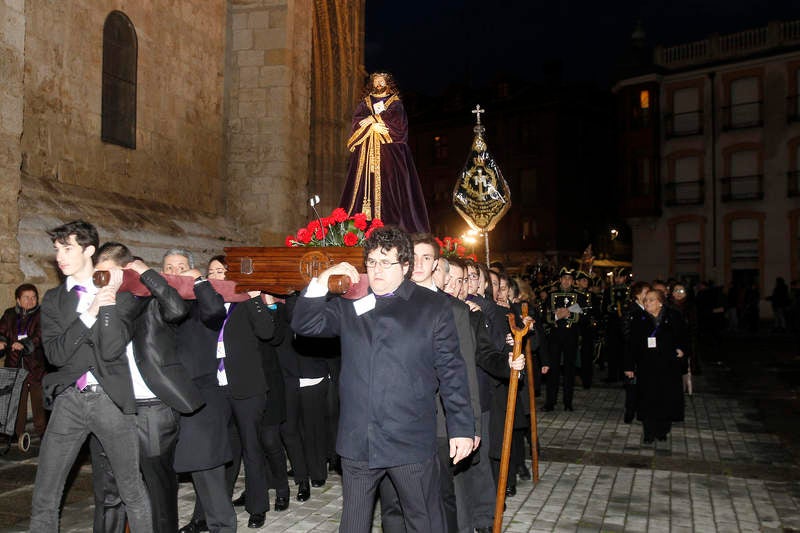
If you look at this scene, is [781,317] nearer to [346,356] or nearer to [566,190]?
[566,190]

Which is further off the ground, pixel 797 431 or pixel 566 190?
pixel 566 190

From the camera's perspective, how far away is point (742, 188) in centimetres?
3800

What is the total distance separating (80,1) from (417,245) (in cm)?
910

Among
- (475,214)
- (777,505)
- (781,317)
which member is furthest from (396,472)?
(781,317)

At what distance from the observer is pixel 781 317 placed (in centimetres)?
2856

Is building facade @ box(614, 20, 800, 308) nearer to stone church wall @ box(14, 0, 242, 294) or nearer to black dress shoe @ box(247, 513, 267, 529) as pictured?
stone church wall @ box(14, 0, 242, 294)

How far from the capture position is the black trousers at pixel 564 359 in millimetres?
11172

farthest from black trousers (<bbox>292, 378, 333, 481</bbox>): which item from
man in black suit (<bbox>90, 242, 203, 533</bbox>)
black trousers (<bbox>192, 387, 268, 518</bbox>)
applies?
man in black suit (<bbox>90, 242, 203, 533</bbox>)

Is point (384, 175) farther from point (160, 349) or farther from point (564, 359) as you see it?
point (564, 359)

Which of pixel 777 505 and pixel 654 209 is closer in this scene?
pixel 777 505

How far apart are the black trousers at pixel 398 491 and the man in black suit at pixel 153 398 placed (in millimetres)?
1183

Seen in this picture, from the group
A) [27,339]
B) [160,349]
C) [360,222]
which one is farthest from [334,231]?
[27,339]

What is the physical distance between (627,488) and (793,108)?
115 ft

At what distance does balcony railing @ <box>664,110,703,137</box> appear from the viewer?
38.8m
